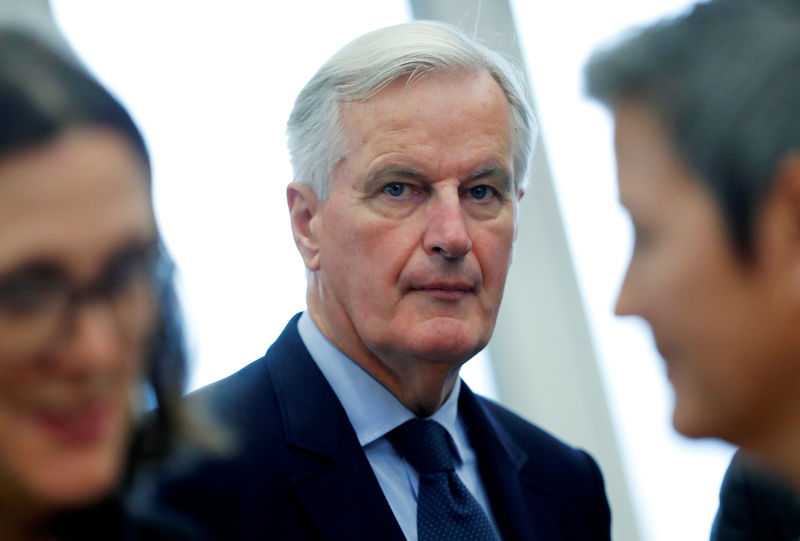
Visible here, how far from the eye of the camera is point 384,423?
5.98 ft

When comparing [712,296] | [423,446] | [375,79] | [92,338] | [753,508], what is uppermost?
[375,79]

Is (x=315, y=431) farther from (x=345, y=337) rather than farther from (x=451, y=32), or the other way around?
(x=451, y=32)

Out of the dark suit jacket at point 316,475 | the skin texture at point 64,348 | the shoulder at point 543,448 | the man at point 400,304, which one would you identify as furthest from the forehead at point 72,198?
the shoulder at point 543,448

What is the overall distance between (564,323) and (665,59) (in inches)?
96.7

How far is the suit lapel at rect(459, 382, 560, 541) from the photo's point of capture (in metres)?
1.85

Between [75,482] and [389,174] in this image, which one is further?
[389,174]

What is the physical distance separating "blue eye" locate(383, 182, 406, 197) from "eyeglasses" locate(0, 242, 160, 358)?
1038 millimetres

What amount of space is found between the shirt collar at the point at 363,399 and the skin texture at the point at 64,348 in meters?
1.00

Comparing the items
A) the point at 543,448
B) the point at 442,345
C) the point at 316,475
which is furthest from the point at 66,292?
the point at 543,448

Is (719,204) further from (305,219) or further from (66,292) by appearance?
(305,219)

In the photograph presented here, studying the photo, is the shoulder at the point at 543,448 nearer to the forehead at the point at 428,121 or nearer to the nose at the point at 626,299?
the forehead at the point at 428,121

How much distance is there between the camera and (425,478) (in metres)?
1.76

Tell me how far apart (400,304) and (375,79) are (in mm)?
468

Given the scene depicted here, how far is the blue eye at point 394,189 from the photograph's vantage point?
73.4 inches
